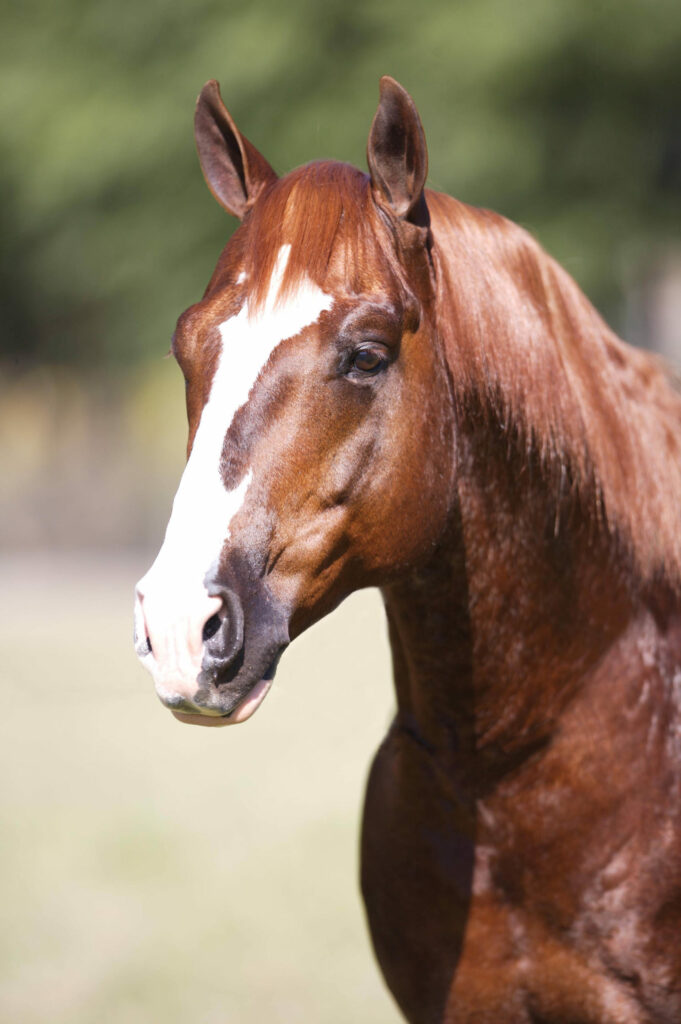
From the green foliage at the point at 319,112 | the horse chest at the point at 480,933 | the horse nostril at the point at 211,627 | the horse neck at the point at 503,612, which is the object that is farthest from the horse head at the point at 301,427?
the green foliage at the point at 319,112

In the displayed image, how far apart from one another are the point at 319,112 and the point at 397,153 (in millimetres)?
6974

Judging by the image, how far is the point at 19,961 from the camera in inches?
167

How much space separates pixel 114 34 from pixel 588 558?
832 cm

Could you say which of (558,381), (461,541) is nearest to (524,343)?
(558,381)

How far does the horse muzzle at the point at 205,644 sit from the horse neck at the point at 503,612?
1.36 feet

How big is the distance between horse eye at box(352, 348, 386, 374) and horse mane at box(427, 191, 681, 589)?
18 centimetres

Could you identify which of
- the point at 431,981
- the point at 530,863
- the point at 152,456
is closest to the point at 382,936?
the point at 431,981

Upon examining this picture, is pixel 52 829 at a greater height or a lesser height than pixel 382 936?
lesser

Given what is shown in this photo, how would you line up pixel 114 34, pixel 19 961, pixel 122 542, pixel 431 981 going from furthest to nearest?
1. pixel 122 542
2. pixel 114 34
3. pixel 19 961
4. pixel 431 981

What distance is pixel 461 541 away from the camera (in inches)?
73.4

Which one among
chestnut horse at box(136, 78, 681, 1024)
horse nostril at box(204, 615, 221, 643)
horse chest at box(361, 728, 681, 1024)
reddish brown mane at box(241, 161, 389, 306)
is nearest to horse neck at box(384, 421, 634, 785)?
chestnut horse at box(136, 78, 681, 1024)

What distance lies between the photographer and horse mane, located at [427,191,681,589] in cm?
182

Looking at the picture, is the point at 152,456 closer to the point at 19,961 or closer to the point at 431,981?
the point at 19,961

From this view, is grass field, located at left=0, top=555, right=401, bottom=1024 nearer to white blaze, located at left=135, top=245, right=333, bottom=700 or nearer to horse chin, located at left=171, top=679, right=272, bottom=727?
horse chin, located at left=171, top=679, right=272, bottom=727
